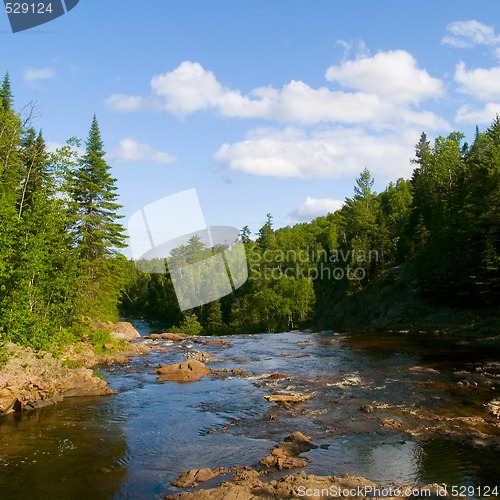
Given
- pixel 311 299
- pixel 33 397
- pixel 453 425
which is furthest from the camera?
pixel 311 299

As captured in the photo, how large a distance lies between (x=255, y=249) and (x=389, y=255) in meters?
39.1

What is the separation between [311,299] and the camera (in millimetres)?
77500

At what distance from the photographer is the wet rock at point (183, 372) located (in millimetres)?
24656

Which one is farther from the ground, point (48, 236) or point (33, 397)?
point (48, 236)

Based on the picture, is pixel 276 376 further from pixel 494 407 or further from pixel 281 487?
pixel 281 487

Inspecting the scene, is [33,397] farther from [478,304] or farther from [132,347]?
[478,304]

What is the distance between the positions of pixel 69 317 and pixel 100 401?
27.6 feet

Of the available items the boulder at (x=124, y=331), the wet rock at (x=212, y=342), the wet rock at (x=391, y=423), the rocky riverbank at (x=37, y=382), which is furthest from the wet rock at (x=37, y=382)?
the wet rock at (x=212, y=342)

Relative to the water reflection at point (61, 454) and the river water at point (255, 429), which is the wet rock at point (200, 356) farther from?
the water reflection at point (61, 454)

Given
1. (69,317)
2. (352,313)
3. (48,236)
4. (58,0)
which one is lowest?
(352,313)

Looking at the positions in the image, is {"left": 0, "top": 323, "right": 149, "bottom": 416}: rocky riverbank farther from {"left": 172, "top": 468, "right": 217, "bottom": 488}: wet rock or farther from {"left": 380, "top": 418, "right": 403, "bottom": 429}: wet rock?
{"left": 380, "top": 418, "right": 403, "bottom": 429}: wet rock

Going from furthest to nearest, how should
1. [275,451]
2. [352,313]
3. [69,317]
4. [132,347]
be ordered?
[352,313] < [132,347] < [69,317] < [275,451]

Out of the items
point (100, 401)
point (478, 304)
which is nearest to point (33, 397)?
point (100, 401)

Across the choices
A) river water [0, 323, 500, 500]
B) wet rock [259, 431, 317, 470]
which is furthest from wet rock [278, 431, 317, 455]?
river water [0, 323, 500, 500]
